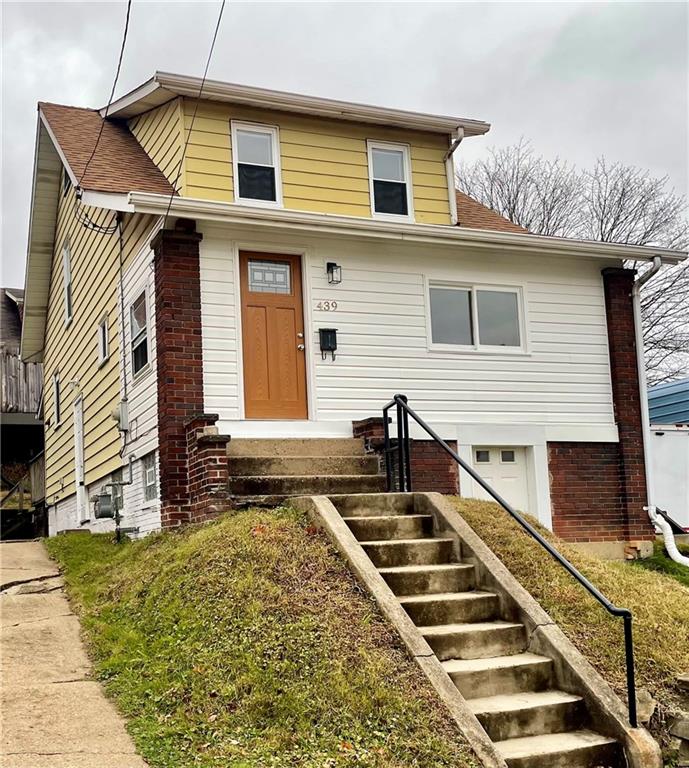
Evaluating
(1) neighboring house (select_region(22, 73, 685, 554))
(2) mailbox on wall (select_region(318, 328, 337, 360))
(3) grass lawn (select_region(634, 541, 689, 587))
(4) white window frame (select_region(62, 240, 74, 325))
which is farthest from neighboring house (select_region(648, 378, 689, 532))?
(4) white window frame (select_region(62, 240, 74, 325))

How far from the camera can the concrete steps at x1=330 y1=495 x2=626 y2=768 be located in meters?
5.96

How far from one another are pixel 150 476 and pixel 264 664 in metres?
5.92

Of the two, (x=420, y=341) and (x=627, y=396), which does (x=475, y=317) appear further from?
(x=627, y=396)

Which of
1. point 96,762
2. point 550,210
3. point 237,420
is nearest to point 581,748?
point 96,762

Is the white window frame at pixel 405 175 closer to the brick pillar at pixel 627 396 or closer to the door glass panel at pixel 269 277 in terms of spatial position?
the door glass panel at pixel 269 277

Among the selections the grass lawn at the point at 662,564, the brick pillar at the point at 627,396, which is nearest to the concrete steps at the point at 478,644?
the grass lawn at the point at 662,564

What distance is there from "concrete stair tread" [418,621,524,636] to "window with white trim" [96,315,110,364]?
8670mm

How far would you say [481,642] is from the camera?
271 inches

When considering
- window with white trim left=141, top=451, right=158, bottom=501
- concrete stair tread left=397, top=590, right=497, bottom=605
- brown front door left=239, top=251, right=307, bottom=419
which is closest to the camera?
concrete stair tread left=397, top=590, right=497, bottom=605

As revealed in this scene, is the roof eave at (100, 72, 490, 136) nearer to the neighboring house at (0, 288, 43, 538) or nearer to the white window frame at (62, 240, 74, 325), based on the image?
the white window frame at (62, 240, 74, 325)

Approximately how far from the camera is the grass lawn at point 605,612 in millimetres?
6809

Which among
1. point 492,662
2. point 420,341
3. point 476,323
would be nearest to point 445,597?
point 492,662

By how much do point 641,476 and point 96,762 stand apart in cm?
944

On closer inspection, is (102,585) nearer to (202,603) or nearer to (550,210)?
(202,603)
